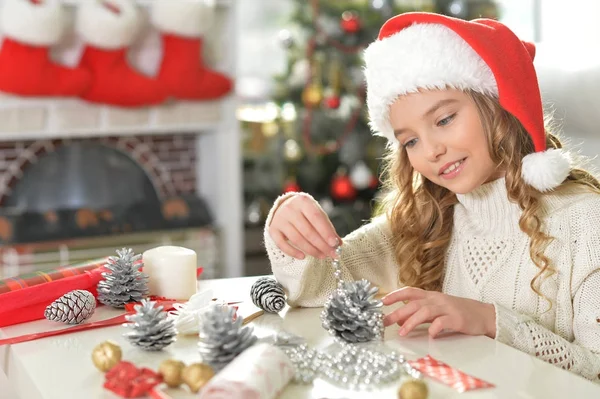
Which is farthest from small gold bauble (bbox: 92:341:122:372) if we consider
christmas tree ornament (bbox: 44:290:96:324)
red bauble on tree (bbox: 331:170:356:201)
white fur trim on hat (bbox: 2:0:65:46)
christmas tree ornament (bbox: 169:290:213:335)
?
red bauble on tree (bbox: 331:170:356:201)

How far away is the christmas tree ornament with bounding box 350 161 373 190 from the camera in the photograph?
13.5ft

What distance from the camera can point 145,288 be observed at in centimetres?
128

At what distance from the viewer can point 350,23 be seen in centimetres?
400

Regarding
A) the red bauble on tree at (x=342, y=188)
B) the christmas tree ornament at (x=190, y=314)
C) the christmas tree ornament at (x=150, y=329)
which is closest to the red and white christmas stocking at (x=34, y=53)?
the red bauble on tree at (x=342, y=188)

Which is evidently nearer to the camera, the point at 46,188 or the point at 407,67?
the point at 407,67

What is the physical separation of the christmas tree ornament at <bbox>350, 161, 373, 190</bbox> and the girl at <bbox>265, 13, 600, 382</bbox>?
2604mm

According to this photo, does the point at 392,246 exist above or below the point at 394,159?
below

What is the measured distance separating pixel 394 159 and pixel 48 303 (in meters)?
0.72

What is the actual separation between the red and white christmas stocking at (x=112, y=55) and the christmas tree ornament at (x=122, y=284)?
6.91ft

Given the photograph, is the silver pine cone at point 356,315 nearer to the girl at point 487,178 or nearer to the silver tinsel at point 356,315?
the silver tinsel at point 356,315

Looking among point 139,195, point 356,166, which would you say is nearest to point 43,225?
point 139,195

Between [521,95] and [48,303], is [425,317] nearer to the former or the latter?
[521,95]

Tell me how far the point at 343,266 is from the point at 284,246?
0.17m

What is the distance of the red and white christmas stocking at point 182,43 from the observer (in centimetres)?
336
